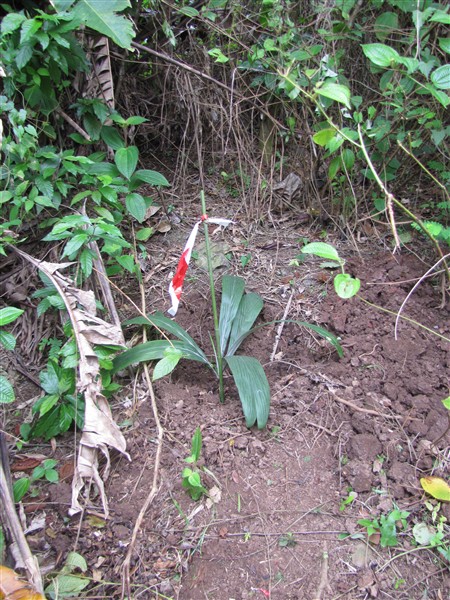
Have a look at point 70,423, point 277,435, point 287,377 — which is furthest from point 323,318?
point 70,423

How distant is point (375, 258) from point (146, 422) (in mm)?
1366

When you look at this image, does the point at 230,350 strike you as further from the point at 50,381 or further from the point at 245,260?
the point at 50,381

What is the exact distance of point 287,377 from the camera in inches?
74.0

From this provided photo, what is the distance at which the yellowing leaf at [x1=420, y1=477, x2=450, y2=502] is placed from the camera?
4.76 feet

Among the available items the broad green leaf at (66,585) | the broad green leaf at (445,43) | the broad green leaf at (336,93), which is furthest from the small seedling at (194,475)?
the broad green leaf at (445,43)

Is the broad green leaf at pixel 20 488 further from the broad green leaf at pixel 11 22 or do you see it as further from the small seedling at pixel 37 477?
the broad green leaf at pixel 11 22

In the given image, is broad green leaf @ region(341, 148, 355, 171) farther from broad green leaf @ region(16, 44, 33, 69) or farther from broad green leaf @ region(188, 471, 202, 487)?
broad green leaf @ region(188, 471, 202, 487)

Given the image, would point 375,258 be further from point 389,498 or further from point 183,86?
point 183,86

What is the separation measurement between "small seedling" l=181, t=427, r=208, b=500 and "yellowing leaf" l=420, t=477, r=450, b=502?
72cm

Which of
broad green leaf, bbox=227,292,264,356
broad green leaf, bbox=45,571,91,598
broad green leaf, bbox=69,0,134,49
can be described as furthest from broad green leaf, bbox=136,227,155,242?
broad green leaf, bbox=45,571,91,598

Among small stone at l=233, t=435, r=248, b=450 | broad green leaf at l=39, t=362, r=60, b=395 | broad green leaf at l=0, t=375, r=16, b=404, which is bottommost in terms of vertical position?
small stone at l=233, t=435, r=248, b=450

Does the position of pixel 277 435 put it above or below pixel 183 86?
below

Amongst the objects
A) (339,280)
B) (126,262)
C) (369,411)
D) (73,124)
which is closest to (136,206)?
(126,262)

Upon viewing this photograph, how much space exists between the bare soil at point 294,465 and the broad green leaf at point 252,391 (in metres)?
0.08
